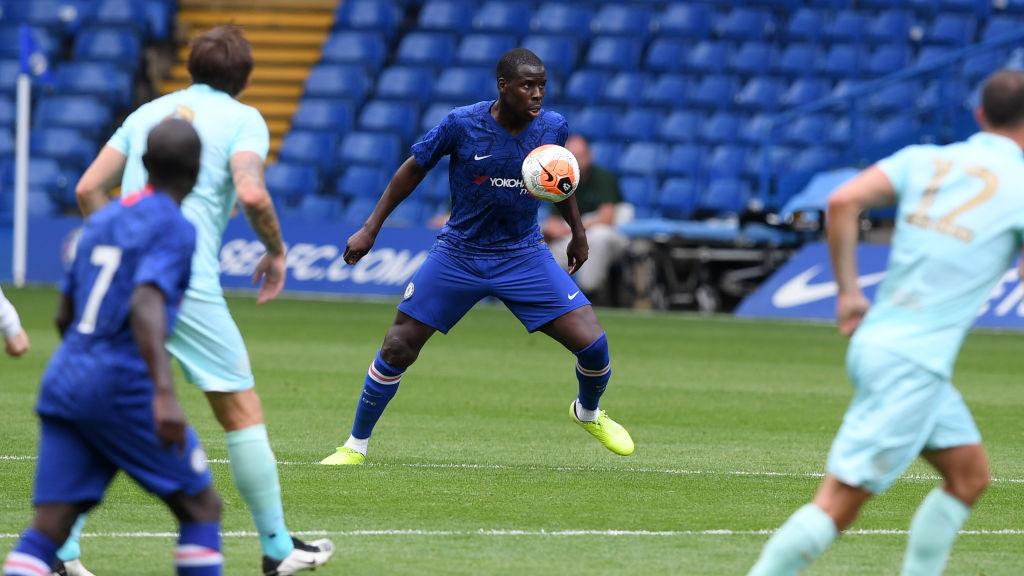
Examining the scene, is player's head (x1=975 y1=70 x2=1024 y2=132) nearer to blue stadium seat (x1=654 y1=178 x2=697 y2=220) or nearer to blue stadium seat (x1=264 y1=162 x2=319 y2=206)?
blue stadium seat (x1=654 y1=178 x2=697 y2=220)

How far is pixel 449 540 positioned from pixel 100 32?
23.4 m

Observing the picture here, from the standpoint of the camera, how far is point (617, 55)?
26844 mm

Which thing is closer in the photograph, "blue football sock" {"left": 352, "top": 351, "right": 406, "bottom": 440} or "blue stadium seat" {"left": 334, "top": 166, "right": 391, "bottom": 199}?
"blue football sock" {"left": 352, "top": 351, "right": 406, "bottom": 440}

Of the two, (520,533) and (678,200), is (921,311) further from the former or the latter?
(678,200)

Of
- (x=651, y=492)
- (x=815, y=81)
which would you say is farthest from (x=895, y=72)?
(x=651, y=492)

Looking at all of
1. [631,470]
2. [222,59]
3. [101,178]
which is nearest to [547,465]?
[631,470]

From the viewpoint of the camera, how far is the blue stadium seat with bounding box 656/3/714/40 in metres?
26.8

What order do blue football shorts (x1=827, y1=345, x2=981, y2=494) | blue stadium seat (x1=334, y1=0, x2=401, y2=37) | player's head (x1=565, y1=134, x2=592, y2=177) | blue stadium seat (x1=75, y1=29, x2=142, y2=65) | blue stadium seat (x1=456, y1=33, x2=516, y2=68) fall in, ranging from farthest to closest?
blue stadium seat (x1=334, y1=0, x2=401, y2=37)
blue stadium seat (x1=75, y1=29, x2=142, y2=65)
blue stadium seat (x1=456, y1=33, x2=516, y2=68)
player's head (x1=565, y1=134, x2=592, y2=177)
blue football shorts (x1=827, y1=345, x2=981, y2=494)

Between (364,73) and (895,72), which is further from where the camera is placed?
(364,73)

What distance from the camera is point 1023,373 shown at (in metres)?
15.0

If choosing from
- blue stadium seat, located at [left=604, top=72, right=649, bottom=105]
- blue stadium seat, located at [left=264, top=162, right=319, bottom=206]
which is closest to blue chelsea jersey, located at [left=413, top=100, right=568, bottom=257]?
blue stadium seat, located at [left=604, top=72, right=649, bottom=105]

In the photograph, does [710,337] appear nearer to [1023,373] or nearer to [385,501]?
[1023,373]

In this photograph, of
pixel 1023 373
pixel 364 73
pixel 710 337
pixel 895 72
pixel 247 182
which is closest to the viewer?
pixel 247 182

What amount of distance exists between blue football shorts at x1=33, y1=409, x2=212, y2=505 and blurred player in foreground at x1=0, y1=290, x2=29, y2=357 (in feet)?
3.45
